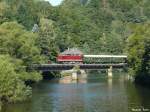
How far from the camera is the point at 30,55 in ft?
309

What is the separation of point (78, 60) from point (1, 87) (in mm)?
79850

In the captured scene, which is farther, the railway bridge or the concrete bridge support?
the concrete bridge support

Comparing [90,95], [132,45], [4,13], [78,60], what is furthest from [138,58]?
[4,13]

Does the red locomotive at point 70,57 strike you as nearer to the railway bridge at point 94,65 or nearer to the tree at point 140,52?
the railway bridge at point 94,65

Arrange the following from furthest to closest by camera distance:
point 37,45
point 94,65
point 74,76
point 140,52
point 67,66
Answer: point 37,45 < point 94,65 < point 67,66 < point 74,76 < point 140,52

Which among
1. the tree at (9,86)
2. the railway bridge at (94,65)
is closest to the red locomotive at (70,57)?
the railway bridge at (94,65)

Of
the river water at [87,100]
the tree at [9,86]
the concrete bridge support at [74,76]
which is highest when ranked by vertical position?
the tree at [9,86]

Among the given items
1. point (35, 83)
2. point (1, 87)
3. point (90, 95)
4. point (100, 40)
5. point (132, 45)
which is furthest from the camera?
point (100, 40)

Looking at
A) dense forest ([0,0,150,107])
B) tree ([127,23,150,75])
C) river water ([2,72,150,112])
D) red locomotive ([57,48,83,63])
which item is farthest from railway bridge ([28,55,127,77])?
tree ([127,23,150,75])

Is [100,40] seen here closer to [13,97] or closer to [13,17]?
[13,17]

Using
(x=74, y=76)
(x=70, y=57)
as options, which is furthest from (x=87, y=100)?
(x=70, y=57)

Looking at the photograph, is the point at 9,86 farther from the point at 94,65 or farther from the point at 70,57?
the point at 70,57

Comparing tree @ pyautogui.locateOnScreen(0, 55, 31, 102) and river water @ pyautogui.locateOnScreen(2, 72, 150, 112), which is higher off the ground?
tree @ pyautogui.locateOnScreen(0, 55, 31, 102)

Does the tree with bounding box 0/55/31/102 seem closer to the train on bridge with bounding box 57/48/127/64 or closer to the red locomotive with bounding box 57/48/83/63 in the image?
the train on bridge with bounding box 57/48/127/64
